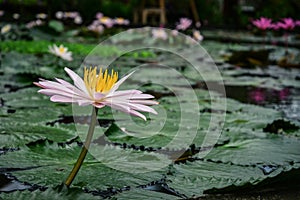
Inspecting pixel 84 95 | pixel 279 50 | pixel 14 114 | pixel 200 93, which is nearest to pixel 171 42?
pixel 279 50

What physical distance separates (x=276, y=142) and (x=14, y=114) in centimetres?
78

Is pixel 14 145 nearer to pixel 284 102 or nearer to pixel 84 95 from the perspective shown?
Answer: pixel 84 95

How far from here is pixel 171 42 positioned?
5070 millimetres

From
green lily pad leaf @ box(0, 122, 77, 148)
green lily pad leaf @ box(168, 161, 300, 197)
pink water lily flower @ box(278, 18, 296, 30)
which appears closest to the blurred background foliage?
pink water lily flower @ box(278, 18, 296, 30)

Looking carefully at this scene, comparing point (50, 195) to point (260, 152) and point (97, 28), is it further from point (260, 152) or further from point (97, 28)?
point (97, 28)

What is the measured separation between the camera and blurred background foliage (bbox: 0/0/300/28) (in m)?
8.18

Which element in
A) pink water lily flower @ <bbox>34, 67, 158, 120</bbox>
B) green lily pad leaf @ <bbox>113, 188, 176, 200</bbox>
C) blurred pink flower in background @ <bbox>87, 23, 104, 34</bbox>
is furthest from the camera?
blurred pink flower in background @ <bbox>87, 23, 104, 34</bbox>

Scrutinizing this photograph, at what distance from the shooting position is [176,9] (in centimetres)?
1005

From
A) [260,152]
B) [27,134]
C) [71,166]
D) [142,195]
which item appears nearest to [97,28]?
[27,134]

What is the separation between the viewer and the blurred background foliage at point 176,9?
818 centimetres

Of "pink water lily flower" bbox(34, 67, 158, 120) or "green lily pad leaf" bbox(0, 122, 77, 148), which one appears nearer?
"pink water lily flower" bbox(34, 67, 158, 120)

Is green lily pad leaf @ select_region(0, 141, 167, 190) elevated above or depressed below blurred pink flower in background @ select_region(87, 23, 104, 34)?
below

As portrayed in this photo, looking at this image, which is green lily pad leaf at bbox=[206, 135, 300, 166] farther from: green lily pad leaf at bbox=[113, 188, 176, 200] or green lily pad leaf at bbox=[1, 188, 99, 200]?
green lily pad leaf at bbox=[1, 188, 99, 200]

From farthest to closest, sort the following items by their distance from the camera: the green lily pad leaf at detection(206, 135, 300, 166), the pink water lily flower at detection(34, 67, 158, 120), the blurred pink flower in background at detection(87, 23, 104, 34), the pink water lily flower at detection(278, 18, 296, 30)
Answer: the blurred pink flower in background at detection(87, 23, 104, 34) → the pink water lily flower at detection(278, 18, 296, 30) → the green lily pad leaf at detection(206, 135, 300, 166) → the pink water lily flower at detection(34, 67, 158, 120)
